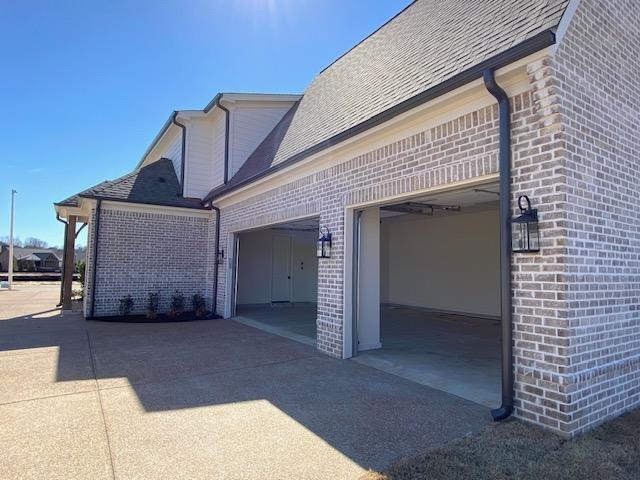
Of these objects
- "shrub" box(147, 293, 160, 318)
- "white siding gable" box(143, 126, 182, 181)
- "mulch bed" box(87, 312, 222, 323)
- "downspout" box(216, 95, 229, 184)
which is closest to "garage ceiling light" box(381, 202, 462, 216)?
"downspout" box(216, 95, 229, 184)

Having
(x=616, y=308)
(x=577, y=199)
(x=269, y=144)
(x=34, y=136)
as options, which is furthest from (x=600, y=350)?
(x=34, y=136)

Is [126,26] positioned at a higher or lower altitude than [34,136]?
lower

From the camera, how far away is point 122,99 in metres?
13.3

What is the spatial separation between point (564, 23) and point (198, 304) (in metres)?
11.0

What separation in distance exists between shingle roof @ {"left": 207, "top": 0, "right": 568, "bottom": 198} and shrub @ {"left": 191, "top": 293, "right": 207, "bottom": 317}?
10.3 ft

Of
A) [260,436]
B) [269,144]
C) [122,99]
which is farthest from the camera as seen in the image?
[122,99]

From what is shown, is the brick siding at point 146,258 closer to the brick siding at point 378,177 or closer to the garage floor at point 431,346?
the garage floor at point 431,346

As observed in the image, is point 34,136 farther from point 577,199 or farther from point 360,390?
point 577,199

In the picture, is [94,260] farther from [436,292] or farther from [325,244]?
[436,292]

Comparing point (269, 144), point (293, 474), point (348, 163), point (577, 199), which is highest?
point (269, 144)

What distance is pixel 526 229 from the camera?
384cm

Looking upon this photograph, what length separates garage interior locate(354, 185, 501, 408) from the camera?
6141 mm

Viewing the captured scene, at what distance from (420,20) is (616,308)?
7325 mm

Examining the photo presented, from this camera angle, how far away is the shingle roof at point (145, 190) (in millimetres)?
11405
